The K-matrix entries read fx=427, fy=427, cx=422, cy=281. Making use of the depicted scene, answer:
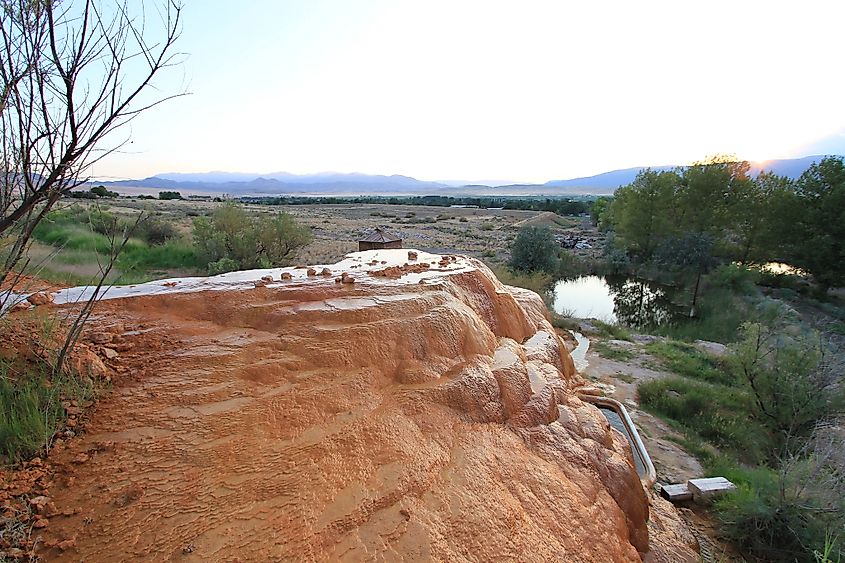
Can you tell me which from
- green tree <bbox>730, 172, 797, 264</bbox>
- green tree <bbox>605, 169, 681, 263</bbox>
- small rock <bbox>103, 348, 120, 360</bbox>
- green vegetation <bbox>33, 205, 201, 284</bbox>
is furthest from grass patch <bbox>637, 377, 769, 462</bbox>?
green tree <bbox>605, 169, 681, 263</bbox>

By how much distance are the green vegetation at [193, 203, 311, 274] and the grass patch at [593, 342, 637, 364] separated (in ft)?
31.8

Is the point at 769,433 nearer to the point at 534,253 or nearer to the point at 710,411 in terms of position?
the point at 710,411

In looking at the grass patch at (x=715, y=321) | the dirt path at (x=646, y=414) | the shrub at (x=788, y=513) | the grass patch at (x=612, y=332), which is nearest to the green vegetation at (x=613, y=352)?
the dirt path at (x=646, y=414)

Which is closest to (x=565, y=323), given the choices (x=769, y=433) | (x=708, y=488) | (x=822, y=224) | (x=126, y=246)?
(x=769, y=433)

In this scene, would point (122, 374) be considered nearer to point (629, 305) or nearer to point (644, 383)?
point (644, 383)

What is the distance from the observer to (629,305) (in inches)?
679

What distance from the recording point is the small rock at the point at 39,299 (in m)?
3.08

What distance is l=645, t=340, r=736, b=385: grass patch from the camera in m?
9.42

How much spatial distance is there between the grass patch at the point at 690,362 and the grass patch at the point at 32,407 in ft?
35.3

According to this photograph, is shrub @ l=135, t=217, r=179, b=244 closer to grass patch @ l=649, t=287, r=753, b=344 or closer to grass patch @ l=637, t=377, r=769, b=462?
grass patch @ l=637, t=377, r=769, b=462

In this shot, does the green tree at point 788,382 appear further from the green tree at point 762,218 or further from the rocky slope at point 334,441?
the green tree at point 762,218

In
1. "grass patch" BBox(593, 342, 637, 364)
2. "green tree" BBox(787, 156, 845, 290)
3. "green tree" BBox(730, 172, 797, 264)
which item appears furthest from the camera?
"green tree" BBox(730, 172, 797, 264)

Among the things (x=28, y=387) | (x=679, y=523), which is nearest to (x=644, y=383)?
(x=679, y=523)

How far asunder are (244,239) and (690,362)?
42.5 ft
